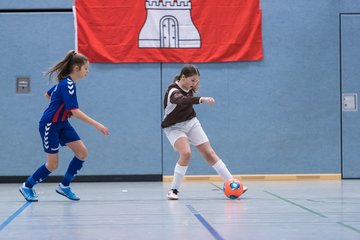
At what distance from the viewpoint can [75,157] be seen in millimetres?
7000

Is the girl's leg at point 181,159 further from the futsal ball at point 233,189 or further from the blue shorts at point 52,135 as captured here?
the blue shorts at point 52,135

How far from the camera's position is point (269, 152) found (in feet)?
35.3

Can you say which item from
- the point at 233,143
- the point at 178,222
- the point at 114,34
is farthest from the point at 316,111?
the point at 178,222

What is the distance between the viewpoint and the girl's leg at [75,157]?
6.89 meters

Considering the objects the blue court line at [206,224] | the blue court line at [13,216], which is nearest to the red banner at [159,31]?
the blue court line at [13,216]

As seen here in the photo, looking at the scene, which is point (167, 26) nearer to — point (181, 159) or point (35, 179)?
point (181, 159)

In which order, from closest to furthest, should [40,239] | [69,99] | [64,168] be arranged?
[40,239]
[69,99]
[64,168]

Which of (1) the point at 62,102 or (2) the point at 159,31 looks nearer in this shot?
(1) the point at 62,102

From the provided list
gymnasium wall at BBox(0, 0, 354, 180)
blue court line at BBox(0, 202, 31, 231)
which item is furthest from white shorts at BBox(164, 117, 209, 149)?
gymnasium wall at BBox(0, 0, 354, 180)

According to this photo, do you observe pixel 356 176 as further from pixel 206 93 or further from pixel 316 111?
pixel 206 93

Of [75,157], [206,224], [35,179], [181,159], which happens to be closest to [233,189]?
[181,159]

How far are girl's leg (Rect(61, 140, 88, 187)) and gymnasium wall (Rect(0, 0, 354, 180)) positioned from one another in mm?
3578

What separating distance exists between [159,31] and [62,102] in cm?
422

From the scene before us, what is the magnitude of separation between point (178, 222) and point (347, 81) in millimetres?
6790
